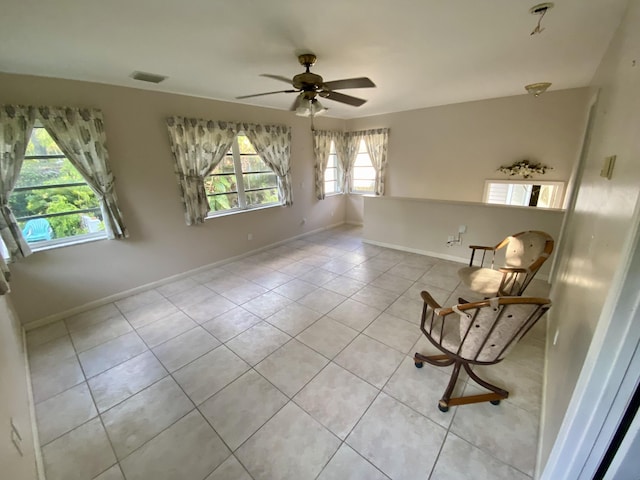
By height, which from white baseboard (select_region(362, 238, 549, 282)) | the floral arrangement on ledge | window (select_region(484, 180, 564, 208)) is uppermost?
the floral arrangement on ledge

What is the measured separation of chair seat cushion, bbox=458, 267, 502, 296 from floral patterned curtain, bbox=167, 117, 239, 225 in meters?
3.50

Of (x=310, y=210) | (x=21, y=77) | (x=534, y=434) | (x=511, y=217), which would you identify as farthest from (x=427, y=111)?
(x=21, y=77)

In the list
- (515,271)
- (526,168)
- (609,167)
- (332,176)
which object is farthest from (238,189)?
(526,168)

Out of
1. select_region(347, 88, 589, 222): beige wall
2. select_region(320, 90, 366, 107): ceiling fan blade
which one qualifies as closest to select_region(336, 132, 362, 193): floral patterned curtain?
select_region(347, 88, 589, 222): beige wall

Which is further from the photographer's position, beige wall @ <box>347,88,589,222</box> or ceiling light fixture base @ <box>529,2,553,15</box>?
beige wall @ <box>347,88,589,222</box>

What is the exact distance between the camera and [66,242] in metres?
2.83

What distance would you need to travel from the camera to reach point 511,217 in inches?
134

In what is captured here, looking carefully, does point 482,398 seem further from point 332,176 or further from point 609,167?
point 332,176

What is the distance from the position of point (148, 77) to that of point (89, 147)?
98 centimetres

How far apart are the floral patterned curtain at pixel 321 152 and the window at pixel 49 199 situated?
12.3 ft

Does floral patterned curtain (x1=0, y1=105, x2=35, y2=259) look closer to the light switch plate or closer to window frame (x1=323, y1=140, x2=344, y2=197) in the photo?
the light switch plate

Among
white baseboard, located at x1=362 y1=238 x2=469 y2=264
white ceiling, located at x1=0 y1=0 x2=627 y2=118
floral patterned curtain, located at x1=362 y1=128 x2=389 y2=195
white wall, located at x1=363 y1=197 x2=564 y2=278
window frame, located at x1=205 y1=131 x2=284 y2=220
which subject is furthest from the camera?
floral patterned curtain, located at x1=362 y1=128 x2=389 y2=195

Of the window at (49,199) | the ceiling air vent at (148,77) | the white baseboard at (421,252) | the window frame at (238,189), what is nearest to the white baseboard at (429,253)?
the white baseboard at (421,252)

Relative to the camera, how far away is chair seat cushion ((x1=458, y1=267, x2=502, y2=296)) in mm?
2314
